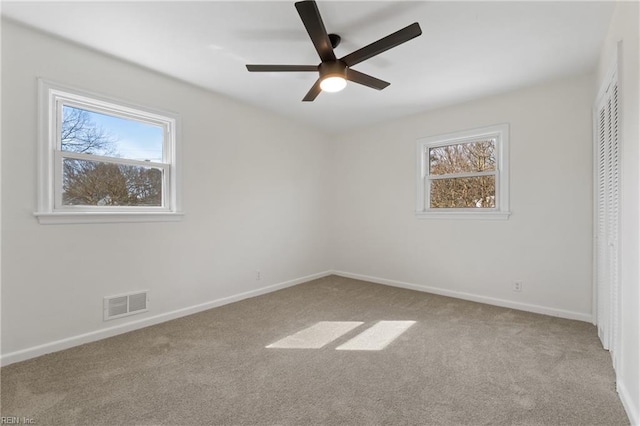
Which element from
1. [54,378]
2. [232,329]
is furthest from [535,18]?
[54,378]

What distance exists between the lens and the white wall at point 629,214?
1502 millimetres

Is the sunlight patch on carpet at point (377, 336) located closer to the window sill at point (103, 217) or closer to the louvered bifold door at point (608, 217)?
the louvered bifold door at point (608, 217)

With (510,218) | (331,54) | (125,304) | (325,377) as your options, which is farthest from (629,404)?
(125,304)

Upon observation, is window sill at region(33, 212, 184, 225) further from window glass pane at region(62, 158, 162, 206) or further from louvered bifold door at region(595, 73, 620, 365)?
louvered bifold door at region(595, 73, 620, 365)

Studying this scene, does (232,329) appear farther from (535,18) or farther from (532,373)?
(535,18)

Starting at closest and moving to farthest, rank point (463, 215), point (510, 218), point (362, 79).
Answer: point (362, 79)
point (510, 218)
point (463, 215)

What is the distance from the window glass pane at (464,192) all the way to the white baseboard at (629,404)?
2.12 metres

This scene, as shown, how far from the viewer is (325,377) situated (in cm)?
194

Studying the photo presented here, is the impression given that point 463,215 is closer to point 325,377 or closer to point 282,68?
point 325,377

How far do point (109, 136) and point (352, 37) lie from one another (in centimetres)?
232

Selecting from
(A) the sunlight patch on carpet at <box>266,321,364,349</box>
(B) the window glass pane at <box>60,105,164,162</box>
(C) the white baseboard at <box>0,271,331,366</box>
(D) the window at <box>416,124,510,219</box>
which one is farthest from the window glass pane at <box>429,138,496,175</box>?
(B) the window glass pane at <box>60,105,164,162</box>

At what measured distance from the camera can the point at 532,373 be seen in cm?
196

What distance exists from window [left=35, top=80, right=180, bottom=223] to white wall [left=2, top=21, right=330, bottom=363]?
78 millimetres

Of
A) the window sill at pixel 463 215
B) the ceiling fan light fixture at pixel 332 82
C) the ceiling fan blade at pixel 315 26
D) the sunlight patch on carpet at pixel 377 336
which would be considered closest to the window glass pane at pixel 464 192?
the window sill at pixel 463 215
